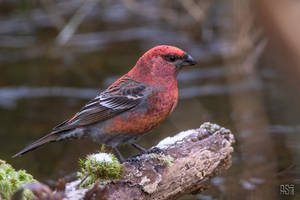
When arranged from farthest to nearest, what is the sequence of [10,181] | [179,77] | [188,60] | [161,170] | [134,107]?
[179,77] < [188,60] < [134,107] < [161,170] < [10,181]

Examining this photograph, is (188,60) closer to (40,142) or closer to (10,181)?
(40,142)

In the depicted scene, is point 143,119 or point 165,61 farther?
point 165,61

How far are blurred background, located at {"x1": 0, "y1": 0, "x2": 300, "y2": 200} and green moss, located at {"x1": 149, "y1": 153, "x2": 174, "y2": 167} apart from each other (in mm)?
1577

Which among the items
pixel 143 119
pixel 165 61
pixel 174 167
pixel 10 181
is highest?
pixel 165 61

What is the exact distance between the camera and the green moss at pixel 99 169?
3.94 metres

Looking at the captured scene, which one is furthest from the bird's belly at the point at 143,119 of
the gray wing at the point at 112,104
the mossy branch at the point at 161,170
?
the mossy branch at the point at 161,170

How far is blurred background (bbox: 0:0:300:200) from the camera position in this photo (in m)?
6.66

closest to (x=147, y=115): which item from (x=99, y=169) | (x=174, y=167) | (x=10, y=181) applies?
(x=174, y=167)

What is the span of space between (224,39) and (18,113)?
4.90 meters

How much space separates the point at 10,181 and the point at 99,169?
0.70 m

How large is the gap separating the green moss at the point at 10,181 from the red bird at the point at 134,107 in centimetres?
65

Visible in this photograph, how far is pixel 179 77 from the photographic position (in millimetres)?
9656

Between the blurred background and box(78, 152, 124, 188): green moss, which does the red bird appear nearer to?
box(78, 152, 124, 188): green moss

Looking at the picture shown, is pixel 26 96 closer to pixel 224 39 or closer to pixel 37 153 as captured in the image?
pixel 37 153
